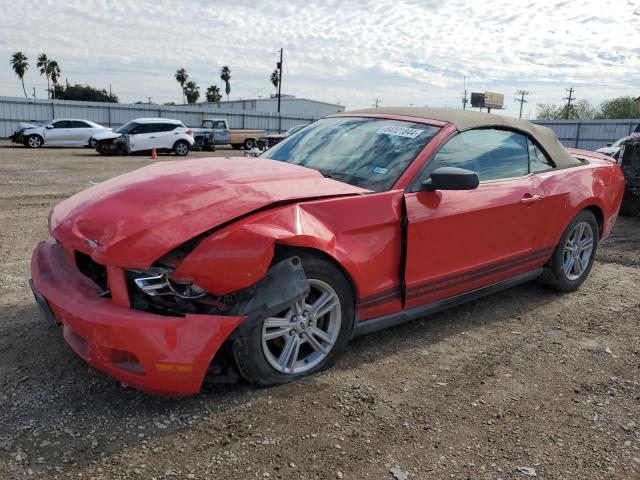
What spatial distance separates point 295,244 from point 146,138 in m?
20.2

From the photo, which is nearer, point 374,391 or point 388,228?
point 374,391

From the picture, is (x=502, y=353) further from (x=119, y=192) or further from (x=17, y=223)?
(x=17, y=223)

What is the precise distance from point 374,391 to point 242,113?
120 feet

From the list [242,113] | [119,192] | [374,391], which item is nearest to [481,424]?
[374,391]

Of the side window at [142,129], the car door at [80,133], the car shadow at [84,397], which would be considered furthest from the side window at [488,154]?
the car door at [80,133]

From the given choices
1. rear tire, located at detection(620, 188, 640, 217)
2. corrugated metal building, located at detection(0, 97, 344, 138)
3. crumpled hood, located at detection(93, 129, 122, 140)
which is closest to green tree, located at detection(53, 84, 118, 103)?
corrugated metal building, located at detection(0, 97, 344, 138)

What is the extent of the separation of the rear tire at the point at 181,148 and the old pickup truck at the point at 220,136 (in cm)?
309

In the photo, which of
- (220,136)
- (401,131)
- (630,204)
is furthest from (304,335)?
(220,136)

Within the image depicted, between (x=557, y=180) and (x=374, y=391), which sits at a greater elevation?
(x=557, y=180)

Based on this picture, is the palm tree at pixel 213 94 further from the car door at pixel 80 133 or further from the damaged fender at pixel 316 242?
the damaged fender at pixel 316 242

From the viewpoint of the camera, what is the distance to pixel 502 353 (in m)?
3.56

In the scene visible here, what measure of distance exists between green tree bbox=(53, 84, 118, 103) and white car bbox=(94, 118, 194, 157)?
5785 centimetres

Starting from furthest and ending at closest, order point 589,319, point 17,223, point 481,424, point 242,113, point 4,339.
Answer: point 242,113 → point 17,223 → point 589,319 → point 4,339 → point 481,424

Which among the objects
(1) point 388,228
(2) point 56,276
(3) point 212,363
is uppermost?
(1) point 388,228
